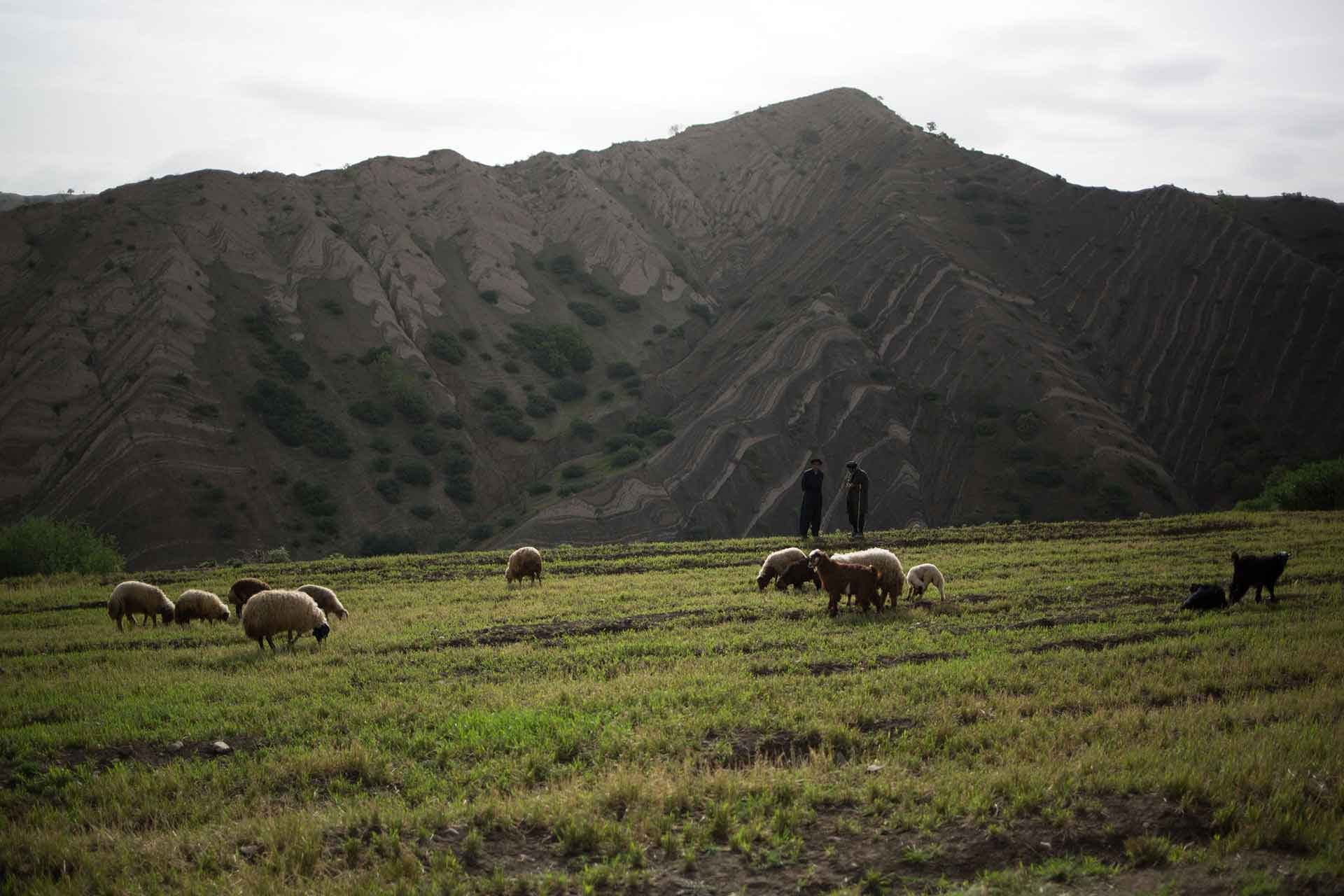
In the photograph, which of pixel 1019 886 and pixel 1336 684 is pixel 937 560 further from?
pixel 1019 886

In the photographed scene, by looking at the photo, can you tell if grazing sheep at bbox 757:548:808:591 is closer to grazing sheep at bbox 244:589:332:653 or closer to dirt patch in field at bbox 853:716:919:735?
grazing sheep at bbox 244:589:332:653

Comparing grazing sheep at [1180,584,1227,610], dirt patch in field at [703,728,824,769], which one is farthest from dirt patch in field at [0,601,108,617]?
grazing sheep at [1180,584,1227,610]

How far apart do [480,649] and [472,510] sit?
182ft

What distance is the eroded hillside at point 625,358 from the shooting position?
6203 centimetres

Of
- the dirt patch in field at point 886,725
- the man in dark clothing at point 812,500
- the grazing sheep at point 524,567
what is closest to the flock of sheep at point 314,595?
the grazing sheep at point 524,567

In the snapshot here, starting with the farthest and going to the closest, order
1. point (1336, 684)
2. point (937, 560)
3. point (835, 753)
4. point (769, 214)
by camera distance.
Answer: point (769, 214) < point (937, 560) < point (1336, 684) < point (835, 753)

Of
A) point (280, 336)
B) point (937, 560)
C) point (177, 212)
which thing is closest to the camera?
point (937, 560)

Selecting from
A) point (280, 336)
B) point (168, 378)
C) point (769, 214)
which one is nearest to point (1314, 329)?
point (769, 214)

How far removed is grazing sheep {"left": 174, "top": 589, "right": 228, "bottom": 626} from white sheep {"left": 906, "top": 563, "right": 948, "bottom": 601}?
1326cm

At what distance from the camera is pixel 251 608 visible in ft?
48.9

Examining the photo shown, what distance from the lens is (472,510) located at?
68.2 metres

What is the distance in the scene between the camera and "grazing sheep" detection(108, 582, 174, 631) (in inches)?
711

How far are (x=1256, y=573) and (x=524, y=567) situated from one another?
15.0 metres

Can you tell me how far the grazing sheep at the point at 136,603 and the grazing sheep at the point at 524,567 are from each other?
23.8 feet
